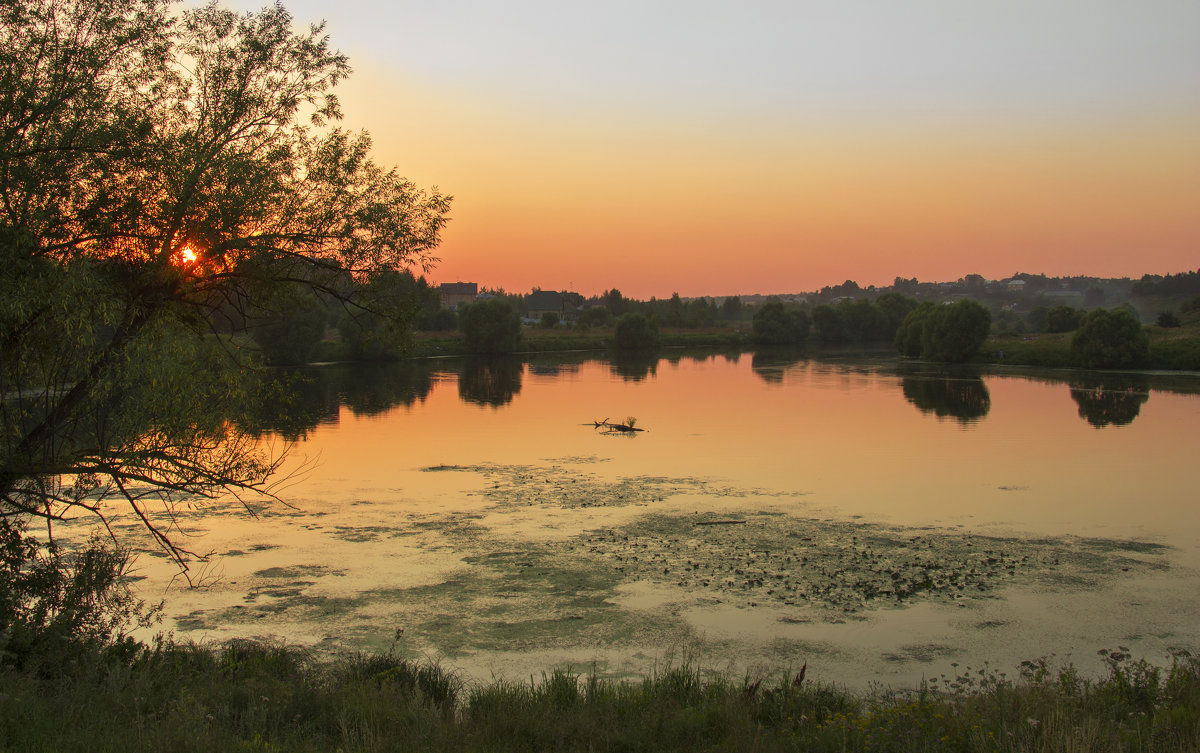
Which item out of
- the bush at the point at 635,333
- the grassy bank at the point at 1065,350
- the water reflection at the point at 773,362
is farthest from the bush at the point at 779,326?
the grassy bank at the point at 1065,350

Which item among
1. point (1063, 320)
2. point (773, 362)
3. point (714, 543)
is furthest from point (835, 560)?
point (1063, 320)

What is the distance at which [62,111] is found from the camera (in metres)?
10.2

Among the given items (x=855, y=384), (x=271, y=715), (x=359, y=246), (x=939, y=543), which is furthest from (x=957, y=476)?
(x=855, y=384)

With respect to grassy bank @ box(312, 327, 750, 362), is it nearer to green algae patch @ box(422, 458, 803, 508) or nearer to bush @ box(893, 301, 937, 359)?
bush @ box(893, 301, 937, 359)

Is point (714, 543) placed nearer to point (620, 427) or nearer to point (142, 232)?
point (142, 232)

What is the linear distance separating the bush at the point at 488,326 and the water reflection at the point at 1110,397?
49107mm

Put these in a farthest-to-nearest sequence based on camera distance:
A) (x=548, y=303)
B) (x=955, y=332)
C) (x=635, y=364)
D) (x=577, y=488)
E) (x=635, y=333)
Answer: (x=548, y=303)
(x=635, y=333)
(x=635, y=364)
(x=955, y=332)
(x=577, y=488)

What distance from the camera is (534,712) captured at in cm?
792

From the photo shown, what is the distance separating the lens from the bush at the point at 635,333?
318ft

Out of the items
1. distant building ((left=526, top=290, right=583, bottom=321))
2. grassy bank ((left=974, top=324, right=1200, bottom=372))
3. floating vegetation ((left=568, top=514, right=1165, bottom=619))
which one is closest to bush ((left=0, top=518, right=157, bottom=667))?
floating vegetation ((left=568, top=514, right=1165, bottom=619))

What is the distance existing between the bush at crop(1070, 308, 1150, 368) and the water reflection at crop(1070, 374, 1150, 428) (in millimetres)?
4730

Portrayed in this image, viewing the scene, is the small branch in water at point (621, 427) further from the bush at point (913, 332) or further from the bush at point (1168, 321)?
the bush at point (1168, 321)

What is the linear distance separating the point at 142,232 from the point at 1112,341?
67.0m

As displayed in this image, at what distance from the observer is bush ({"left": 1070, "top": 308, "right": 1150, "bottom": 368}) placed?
6125 cm
